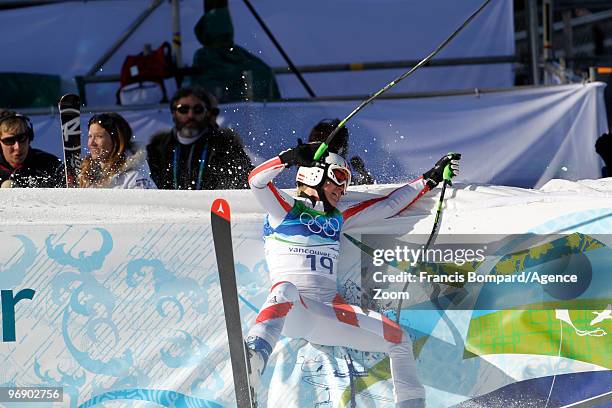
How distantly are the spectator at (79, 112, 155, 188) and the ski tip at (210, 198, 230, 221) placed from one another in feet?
2.99

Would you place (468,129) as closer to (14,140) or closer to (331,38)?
(331,38)

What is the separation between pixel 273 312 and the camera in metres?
4.27

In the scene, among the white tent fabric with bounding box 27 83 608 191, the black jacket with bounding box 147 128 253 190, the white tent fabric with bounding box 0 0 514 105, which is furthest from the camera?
the white tent fabric with bounding box 0 0 514 105

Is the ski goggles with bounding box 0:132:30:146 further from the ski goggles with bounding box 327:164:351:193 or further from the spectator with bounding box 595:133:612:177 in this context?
the spectator with bounding box 595:133:612:177

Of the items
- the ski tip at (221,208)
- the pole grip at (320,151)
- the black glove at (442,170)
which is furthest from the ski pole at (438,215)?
the ski tip at (221,208)

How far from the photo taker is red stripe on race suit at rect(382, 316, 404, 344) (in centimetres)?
435

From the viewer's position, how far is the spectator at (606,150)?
636 centimetres

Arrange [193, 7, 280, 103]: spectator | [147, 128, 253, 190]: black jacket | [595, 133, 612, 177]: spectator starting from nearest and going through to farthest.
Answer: [147, 128, 253, 190]: black jacket
[595, 133, 612, 177]: spectator
[193, 7, 280, 103]: spectator

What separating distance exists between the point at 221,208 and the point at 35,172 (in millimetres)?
1627

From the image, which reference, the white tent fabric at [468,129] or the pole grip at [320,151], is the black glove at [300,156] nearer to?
the pole grip at [320,151]

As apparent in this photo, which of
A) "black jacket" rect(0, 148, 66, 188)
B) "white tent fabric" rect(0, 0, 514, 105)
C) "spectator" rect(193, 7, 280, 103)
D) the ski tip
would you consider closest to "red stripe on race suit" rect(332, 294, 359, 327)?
the ski tip

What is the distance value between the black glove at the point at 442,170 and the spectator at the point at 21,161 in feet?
6.88

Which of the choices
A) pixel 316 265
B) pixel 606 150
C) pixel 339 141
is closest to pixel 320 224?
pixel 316 265

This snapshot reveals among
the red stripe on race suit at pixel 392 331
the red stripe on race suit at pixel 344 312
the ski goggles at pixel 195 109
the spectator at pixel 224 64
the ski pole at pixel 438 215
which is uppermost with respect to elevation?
the spectator at pixel 224 64
